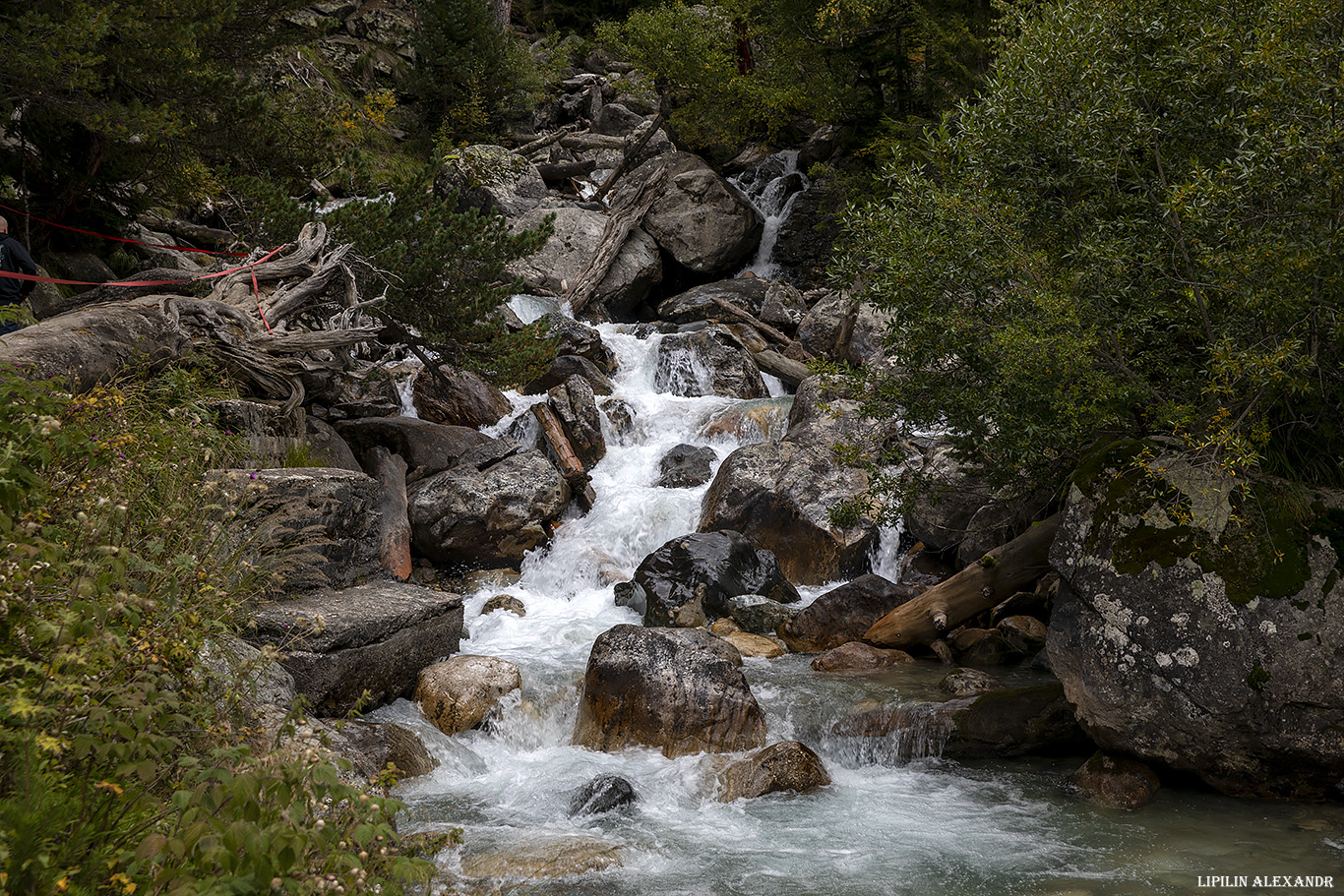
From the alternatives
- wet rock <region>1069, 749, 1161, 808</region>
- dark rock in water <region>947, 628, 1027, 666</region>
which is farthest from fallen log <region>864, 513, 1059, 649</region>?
wet rock <region>1069, 749, 1161, 808</region>

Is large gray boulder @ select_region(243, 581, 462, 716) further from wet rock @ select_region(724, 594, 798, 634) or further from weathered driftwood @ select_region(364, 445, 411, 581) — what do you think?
wet rock @ select_region(724, 594, 798, 634)

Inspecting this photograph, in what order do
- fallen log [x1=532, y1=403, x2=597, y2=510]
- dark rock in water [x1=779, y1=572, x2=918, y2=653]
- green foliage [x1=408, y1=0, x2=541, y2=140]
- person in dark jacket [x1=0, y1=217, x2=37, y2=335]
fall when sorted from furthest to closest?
green foliage [x1=408, y1=0, x2=541, y2=140]
fallen log [x1=532, y1=403, x2=597, y2=510]
dark rock in water [x1=779, y1=572, x2=918, y2=653]
person in dark jacket [x1=0, y1=217, x2=37, y2=335]

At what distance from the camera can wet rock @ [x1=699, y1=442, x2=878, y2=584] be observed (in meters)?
12.4

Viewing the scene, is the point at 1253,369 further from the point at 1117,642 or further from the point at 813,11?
the point at 813,11

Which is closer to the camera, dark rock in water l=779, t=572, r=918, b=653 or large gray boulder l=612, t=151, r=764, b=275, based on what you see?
dark rock in water l=779, t=572, r=918, b=653

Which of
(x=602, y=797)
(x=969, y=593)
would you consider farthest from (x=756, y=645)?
(x=602, y=797)

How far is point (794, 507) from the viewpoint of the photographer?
12.7m

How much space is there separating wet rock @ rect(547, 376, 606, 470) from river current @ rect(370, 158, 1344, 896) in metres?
6.18

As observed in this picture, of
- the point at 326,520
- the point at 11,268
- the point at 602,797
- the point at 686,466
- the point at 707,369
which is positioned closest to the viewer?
the point at 602,797

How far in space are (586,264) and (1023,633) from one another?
16325mm

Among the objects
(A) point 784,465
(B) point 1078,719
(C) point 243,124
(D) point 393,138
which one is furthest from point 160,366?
(D) point 393,138

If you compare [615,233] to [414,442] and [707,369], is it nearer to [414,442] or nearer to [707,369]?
[707,369]

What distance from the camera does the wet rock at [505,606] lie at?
11.4 meters

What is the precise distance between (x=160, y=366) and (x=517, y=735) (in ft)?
18.1
